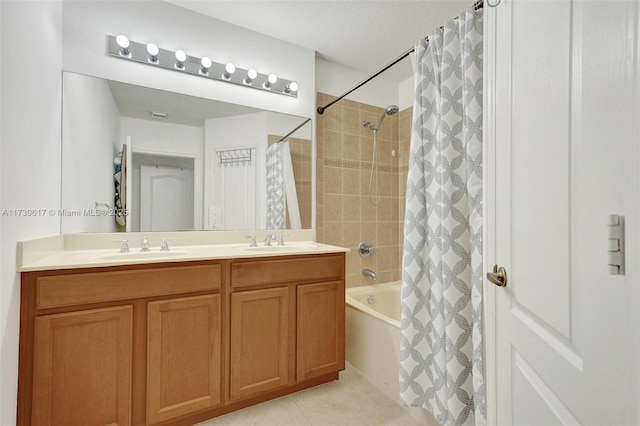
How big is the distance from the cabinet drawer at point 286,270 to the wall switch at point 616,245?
148 centimetres

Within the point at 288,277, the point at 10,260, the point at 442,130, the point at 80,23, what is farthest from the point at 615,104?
the point at 80,23

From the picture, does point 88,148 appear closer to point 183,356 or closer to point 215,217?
point 215,217

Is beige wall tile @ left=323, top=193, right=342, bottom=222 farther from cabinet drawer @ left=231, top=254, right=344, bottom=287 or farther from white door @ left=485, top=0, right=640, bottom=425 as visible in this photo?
white door @ left=485, top=0, right=640, bottom=425

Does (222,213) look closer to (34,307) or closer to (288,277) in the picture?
(288,277)

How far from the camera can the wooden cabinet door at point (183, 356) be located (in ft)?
4.56

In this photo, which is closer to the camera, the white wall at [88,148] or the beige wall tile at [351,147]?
the white wall at [88,148]

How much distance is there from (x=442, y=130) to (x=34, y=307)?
6.32ft

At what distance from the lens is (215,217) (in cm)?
209

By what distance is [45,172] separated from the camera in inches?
57.5

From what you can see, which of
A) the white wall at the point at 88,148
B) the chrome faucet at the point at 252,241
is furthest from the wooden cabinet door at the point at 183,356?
the white wall at the point at 88,148

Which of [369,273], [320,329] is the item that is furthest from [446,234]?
[369,273]

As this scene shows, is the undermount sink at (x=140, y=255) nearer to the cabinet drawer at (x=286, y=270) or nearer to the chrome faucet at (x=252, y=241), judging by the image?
the cabinet drawer at (x=286, y=270)

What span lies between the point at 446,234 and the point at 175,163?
179cm

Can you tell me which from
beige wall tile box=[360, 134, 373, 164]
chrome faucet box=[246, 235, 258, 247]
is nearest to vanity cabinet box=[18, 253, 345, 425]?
chrome faucet box=[246, 235, 258, 247]
